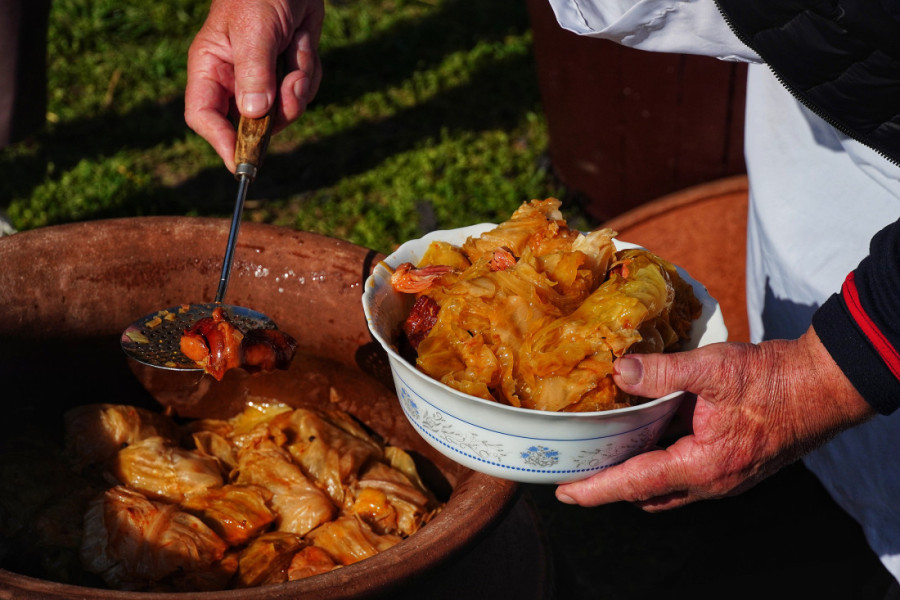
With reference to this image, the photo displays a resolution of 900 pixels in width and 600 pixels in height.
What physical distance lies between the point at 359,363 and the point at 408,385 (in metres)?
0.60

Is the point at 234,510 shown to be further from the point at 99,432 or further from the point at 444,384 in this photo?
the point at 444,384

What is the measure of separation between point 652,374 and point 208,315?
113 cm

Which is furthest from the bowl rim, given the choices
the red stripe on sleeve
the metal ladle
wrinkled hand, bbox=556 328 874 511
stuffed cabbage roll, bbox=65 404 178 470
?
stuffed cabbage roll, bbox=65 404 178 470

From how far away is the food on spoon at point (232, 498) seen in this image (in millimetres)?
2016

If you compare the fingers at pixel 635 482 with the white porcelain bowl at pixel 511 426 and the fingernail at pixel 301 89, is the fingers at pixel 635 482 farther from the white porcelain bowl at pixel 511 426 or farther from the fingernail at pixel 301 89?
the fingernail at pixel 301 89

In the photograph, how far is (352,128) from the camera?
583 cm

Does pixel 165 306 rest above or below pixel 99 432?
above

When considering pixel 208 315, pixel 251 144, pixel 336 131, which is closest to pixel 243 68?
pixel 251 144

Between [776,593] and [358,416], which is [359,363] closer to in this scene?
[358,416]

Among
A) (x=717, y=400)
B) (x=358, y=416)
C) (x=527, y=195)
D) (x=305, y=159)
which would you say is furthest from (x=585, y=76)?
(x=717, y=400)

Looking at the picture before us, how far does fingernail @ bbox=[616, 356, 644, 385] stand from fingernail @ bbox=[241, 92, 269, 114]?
120 cm

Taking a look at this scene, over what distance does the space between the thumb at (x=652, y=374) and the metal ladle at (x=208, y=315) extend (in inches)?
37.3

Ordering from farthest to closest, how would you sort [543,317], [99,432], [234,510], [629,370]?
[99,432]
[234,510]
[543,317]
[629,370]

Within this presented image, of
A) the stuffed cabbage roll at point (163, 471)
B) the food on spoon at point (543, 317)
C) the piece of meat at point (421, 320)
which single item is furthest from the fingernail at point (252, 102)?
the stuffed cabbage roll at point (163, 471)
